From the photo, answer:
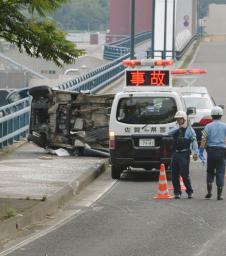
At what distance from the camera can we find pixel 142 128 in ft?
67.4

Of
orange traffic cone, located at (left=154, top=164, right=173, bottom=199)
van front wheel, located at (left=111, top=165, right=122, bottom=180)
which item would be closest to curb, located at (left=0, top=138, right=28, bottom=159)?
van front wheel, located at (left=111, top=165, right=122, bottom=180)

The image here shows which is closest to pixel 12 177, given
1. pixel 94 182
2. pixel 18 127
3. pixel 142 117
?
pixel 94 182

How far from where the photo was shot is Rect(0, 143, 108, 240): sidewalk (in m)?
14.2

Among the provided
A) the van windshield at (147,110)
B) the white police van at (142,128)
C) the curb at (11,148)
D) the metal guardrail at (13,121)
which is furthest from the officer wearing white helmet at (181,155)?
the metal guardrail at (13,121)

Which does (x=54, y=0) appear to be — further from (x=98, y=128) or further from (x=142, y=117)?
(x=98, y=128)

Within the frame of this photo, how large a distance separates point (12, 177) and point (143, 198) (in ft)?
10.9

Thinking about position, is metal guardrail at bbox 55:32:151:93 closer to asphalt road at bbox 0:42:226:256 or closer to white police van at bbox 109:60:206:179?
white police van at bbox 109:60:206:179

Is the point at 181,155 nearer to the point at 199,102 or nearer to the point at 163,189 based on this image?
the point at 163,189

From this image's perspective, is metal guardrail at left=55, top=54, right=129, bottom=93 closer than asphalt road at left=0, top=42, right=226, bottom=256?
No

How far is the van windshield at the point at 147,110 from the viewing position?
2064cm

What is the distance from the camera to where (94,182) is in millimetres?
20172

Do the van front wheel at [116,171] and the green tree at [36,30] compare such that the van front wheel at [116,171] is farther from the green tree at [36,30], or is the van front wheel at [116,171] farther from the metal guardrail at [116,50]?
the metal guardrail at [116,50]

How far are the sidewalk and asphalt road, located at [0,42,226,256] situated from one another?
530 millimetres

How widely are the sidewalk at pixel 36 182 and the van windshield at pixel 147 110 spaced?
1418 millimetres
